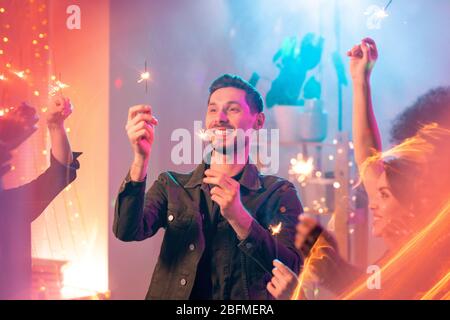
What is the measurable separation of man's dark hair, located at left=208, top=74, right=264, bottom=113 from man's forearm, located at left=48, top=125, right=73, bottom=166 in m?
0.63

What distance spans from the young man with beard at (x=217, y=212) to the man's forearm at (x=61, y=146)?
30 cm

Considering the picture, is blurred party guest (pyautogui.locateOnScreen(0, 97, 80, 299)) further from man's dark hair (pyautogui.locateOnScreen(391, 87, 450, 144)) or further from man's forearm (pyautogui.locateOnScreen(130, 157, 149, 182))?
man's dark hair (pyautogui.locateOnScreen(391, 87, 450, 144))

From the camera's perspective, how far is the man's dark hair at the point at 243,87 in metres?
2.06

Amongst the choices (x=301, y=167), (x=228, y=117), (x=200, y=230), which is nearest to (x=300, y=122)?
(x=301, y=167)

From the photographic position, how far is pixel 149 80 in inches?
85.4

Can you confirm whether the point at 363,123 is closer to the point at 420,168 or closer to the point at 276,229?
the point at 420,168

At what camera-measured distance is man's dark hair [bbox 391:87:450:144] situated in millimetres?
2057

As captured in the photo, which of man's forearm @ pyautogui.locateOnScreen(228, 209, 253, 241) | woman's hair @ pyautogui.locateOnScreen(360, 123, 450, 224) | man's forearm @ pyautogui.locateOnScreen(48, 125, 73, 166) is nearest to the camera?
man's forearm @ pyautogui.locateOnScreen(228, 209, 253, 241)

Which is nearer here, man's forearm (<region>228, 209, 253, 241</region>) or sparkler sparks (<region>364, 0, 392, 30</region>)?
man's forearm (<region>228, 209, 253, 241</region>)

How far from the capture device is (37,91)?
224 cm

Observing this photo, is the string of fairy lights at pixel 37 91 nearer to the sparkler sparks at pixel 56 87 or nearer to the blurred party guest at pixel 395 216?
the sparkler sparks at pixel 56 87

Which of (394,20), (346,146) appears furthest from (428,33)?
(346,146)

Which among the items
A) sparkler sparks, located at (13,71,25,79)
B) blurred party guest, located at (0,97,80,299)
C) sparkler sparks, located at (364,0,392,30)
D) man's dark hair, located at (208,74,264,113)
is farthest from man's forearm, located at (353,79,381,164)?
sparkler sparks, located at (13,71,25,79)

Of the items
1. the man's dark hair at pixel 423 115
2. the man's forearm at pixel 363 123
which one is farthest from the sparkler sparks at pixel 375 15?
the man's dark hair at pixel 423 115
